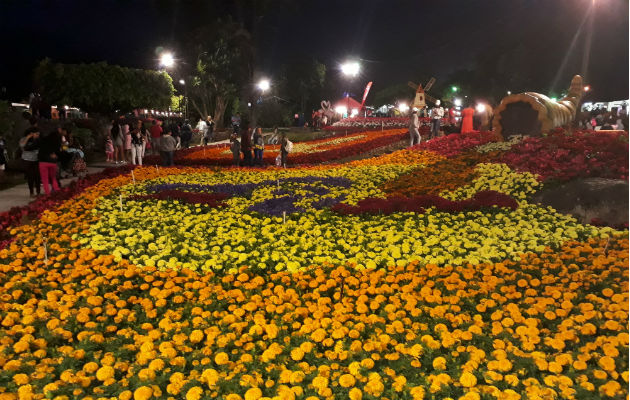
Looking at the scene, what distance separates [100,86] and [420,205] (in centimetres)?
4135

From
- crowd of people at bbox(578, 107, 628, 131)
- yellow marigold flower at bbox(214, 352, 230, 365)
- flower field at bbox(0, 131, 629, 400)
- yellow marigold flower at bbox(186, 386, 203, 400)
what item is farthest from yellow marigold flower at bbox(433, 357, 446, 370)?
crowd of people at bbox(578, 107, 628, 131)

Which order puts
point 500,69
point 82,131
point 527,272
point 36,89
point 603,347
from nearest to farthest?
point 603,347
point 527,272
point 82,131
point 36,89
point 500,69

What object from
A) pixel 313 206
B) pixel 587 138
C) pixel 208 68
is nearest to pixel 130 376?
pixel 313 206

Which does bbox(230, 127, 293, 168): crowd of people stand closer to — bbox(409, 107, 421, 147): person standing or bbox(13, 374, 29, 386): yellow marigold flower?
bbox(409, 107, 421, 147): person standing

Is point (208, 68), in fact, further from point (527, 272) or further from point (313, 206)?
point (527, 272)

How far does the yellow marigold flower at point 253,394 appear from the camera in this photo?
11.1ft

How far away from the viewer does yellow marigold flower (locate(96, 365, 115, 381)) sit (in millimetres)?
3713

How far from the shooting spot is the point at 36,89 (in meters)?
42.9

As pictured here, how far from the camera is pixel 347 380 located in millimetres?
3578

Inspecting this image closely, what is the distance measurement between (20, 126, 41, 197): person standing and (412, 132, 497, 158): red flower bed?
44.3ft

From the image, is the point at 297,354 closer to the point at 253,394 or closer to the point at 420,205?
the point at 253,394

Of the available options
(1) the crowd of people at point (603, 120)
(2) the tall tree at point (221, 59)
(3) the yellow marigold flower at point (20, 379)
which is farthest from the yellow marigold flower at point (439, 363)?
(2) the tall tree at point (221, 59)

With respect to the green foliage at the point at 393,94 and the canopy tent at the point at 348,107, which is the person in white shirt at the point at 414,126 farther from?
the green foliage at the point at 393,94

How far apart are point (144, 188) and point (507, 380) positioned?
10.6 metres
